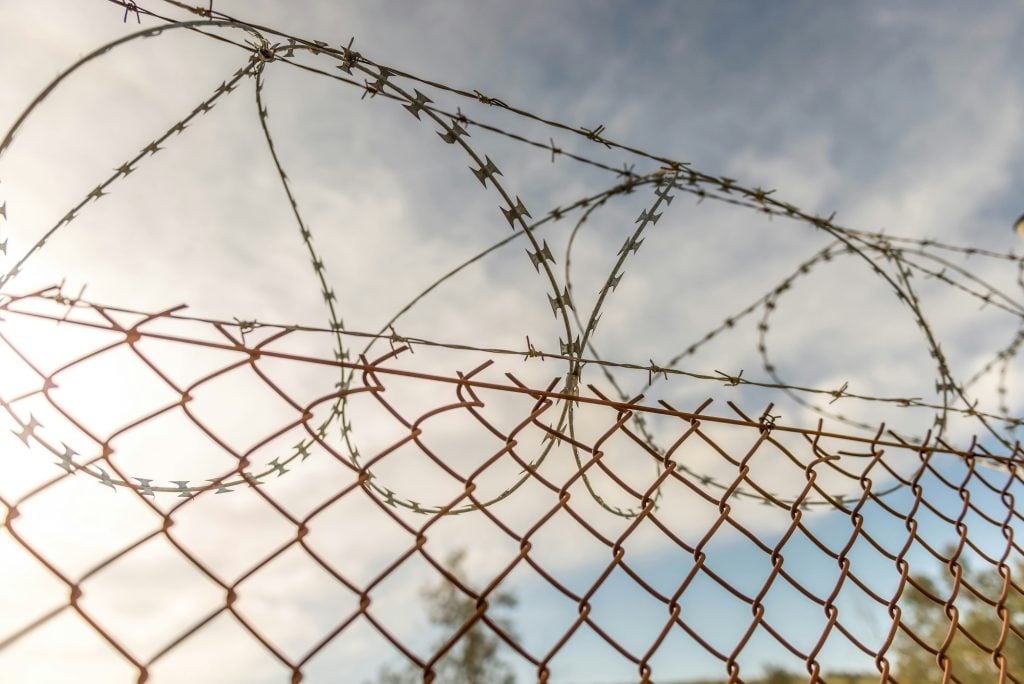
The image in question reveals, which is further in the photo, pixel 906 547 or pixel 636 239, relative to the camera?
pixel 636 239

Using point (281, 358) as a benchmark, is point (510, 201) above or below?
above

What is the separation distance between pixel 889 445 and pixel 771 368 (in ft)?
5.58

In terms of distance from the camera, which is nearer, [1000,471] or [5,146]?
[5,146]

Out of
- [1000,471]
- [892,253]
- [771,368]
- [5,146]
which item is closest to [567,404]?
[5,146]

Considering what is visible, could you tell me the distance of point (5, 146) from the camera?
1209 mm

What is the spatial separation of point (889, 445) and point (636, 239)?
79cm

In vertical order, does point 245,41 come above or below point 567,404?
above

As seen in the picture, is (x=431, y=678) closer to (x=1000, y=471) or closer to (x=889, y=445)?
(x=889, y=445)

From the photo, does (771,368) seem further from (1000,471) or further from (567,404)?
(567,404)

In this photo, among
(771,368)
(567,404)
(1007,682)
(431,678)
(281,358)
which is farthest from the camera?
(771,368)

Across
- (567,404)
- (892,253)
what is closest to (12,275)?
(567,404)

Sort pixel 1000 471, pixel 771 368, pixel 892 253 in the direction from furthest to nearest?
pixel 771 368 < pixel 892 253 < pixel 1000 471

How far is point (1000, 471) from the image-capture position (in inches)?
74.0

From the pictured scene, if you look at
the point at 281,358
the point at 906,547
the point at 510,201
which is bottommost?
the point at 906,547
